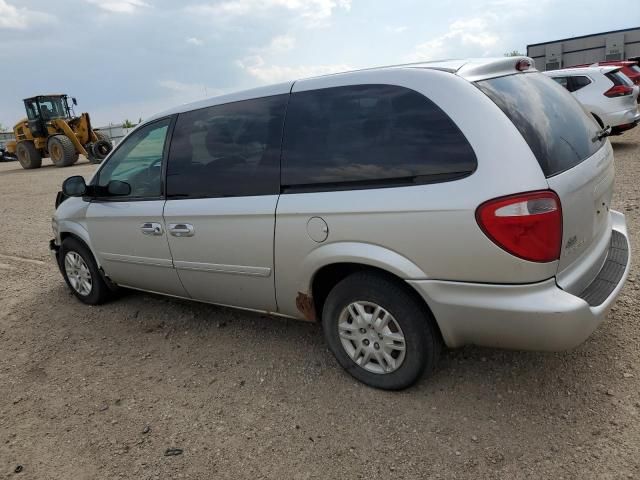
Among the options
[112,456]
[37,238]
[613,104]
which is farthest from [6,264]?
[613,104]

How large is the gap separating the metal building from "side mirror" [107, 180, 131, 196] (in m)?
20.2

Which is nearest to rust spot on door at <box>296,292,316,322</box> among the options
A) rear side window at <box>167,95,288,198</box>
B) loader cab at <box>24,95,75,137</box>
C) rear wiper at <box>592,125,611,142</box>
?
rear side window at <box>167,95,288,198</box>

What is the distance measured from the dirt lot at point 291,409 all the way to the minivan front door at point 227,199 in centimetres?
50

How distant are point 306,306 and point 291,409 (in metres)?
0.59

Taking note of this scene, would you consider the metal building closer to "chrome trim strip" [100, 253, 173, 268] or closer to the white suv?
Result: the white suv

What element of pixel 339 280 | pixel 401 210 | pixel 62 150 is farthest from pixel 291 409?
pixel 62 150

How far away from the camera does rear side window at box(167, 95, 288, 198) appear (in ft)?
9.78

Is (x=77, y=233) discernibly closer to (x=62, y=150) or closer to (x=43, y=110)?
(x=62, y=150)

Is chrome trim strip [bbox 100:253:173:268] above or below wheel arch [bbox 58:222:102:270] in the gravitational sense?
below

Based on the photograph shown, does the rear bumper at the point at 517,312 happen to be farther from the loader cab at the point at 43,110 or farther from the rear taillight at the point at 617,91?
the loader cab at the point at 43,110

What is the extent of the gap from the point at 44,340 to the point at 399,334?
9.79 feet

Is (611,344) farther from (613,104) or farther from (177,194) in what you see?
(613,104)

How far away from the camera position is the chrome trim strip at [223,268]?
307cm

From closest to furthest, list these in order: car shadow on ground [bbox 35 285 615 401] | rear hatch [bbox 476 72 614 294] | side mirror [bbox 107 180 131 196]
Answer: rear hatch [bbox 476 72 614 294]
car shadow on ground [bbox 35 285 615 401]
side mirror [bbox 107 180 131 196]
